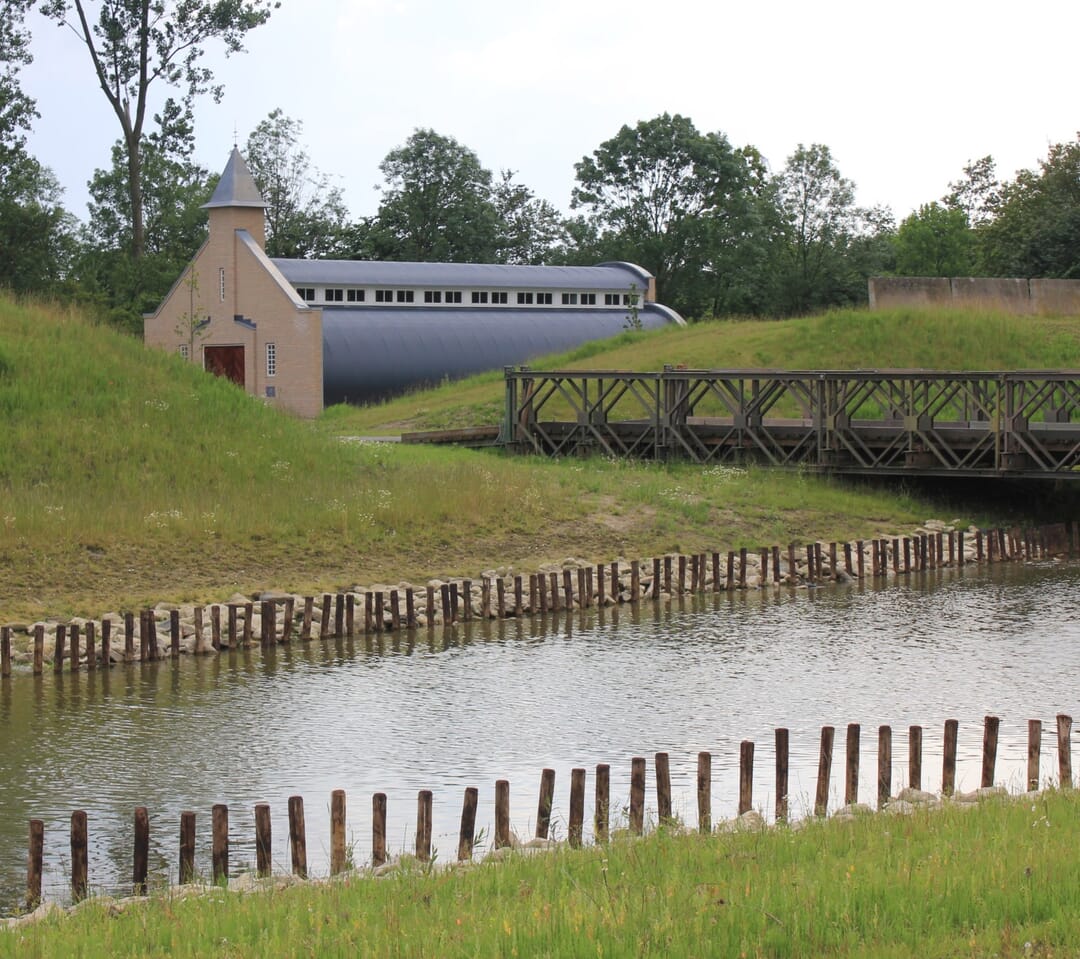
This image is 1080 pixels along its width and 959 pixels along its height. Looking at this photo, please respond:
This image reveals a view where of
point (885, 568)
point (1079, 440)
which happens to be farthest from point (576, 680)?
point (1079, 440)

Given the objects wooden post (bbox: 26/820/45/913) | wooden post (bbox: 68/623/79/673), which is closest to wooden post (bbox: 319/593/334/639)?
wooden post (bbox: 68/623/79/673)

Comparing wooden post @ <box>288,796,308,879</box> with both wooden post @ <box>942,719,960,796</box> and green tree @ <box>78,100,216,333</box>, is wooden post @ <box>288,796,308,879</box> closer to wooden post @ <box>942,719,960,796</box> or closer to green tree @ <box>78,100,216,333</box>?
wooden post @ <box>942,719,960,796</box>

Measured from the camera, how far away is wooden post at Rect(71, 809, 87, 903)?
1291cm

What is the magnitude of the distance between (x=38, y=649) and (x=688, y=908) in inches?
635

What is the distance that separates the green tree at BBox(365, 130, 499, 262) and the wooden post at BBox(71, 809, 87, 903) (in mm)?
84016

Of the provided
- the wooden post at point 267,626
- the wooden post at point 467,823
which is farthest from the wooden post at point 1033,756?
the wooden post at point 267,626

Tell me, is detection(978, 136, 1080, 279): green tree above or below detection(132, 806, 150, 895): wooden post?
above

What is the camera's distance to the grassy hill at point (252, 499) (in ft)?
97.6

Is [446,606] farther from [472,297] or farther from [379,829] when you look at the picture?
[472,297]

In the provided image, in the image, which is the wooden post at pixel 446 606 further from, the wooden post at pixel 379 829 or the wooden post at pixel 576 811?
the wooden post at pixel 379 829

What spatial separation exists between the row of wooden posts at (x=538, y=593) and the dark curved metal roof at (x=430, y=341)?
104 feet

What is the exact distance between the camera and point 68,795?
17641mm

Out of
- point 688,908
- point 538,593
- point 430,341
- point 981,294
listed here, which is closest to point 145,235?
point 430,341

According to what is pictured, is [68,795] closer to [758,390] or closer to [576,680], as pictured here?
[576,680]
